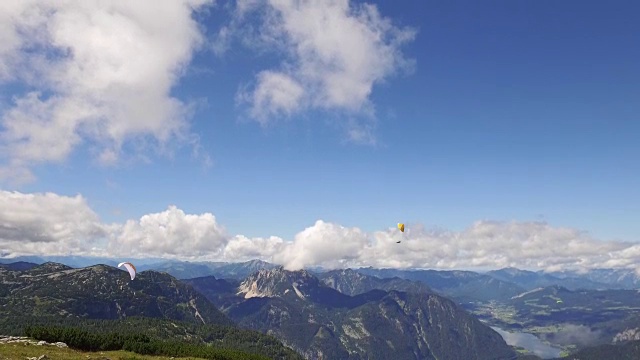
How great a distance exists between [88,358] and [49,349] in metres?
15.2

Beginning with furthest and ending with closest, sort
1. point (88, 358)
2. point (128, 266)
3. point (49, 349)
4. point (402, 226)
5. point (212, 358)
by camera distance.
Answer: point (212, 358), point (402, 226), point (128, 266), point (49, 349), point (88, 358)

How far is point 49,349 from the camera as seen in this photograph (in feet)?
317

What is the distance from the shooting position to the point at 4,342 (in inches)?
3898

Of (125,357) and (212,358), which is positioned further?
(212,358)

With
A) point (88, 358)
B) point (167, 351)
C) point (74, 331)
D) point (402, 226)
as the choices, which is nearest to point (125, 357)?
point (88, 358)

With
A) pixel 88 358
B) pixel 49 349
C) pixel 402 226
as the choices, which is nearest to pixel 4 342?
pixel 49 349

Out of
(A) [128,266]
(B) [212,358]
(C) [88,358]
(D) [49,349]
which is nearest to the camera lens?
(C) [88,358]

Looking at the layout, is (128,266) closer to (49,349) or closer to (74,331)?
(74,331)

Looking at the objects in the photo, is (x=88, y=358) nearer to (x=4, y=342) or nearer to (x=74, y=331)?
(x=4, y=342)

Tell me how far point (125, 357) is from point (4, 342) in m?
27.5

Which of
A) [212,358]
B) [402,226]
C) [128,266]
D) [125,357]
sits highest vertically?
[402,226]

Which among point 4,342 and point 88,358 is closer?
point 88,358

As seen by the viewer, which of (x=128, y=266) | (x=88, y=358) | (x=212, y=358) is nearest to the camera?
(x=88, y=358)

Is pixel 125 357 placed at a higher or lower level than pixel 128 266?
lower
